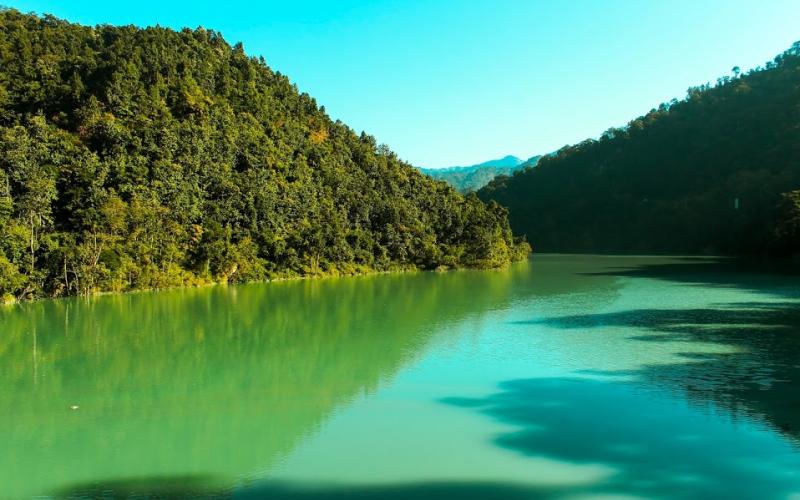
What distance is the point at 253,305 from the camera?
90.2 feet

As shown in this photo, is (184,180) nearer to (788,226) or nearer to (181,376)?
(181,376)

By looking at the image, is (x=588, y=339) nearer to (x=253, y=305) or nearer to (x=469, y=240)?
(x=253, y=305)

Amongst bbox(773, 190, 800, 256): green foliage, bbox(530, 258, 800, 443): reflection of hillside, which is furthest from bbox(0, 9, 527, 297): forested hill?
bbox(773, 190, 800, 256): green foliage

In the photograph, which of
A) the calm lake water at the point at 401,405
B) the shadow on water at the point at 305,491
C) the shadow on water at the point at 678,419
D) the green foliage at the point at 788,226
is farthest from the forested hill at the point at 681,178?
the shadow on water at the point at 305,491

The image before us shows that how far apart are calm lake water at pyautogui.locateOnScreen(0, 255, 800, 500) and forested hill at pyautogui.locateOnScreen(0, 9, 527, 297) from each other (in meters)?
7.86

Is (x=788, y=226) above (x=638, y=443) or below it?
above

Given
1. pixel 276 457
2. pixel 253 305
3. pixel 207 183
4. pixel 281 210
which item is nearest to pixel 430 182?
pixel 281 210

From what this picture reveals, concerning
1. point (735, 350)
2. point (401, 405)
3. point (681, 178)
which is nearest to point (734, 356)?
point (735, 350)

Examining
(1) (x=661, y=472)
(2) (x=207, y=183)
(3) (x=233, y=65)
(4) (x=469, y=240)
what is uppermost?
(3) (x=233, y=65)

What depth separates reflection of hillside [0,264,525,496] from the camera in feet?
28.3

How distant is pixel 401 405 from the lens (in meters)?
11.4

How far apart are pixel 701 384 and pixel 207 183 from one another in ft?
115

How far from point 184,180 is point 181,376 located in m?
27.2

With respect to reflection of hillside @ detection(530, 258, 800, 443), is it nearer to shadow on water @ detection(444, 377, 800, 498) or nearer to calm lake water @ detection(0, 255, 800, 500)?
calm lake water @ detection(0, 255, 800, 500)
